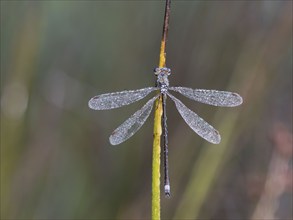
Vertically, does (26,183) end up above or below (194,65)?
below

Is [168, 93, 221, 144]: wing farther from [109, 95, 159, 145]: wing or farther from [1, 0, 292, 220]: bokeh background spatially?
[1, 0, 292, 220]: bokeh background

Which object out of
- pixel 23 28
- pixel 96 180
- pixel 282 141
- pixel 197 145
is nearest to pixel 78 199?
pixel 96 180

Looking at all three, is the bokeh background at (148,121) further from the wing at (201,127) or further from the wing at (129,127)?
the wing at (129,127)

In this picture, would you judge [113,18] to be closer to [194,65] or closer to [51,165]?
[194,65]

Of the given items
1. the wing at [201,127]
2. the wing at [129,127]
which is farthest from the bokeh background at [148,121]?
the wing at [129,127]

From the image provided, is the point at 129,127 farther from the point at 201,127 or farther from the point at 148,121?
the point at 148,121

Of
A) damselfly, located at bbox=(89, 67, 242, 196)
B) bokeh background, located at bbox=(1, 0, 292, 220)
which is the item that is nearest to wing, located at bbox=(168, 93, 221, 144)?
damselfly, located at bbox=(89, 67, 242, 196)
